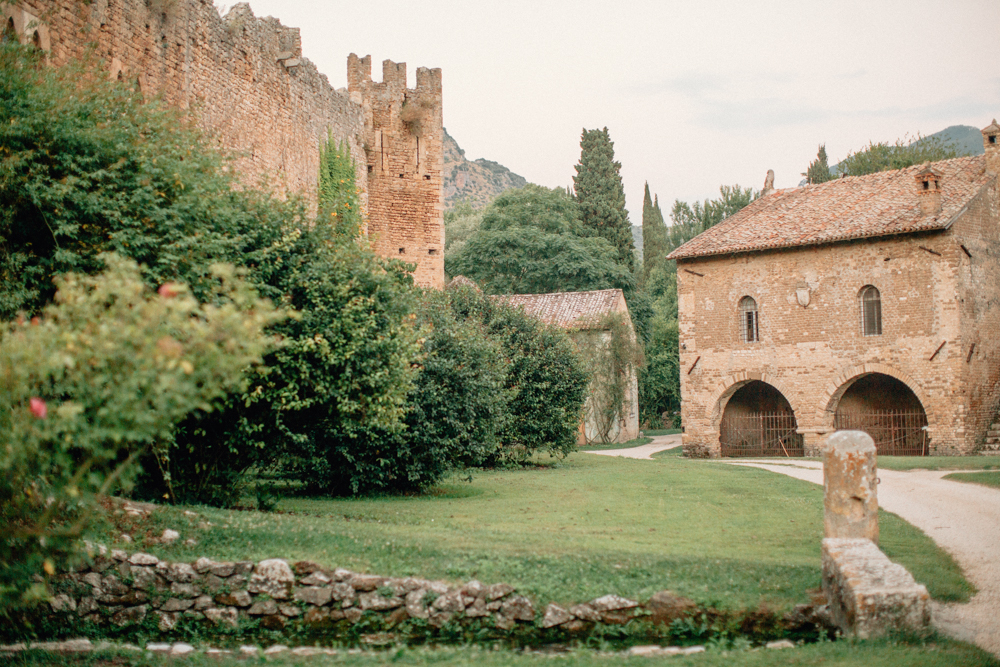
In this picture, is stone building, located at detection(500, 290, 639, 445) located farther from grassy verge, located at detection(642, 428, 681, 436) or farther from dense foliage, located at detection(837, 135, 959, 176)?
dense foliage, located at detection(837, 135, 959, 176)

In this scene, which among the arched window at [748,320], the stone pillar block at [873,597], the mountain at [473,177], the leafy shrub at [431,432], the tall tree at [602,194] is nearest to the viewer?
the stone pillar block at [873,597]

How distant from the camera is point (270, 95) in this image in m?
20.3

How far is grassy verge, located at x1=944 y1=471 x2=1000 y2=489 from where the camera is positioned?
18650 mm

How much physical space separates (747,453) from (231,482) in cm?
2596

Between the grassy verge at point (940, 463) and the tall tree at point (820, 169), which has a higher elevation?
the tall tree at point (820, 169)

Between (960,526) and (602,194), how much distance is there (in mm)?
49847

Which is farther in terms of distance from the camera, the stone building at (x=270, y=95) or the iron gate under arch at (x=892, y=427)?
the iron gate under arch at (x=892, y=427)

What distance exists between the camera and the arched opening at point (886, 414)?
101 feet

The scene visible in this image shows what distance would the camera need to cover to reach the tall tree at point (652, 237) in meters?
77.6

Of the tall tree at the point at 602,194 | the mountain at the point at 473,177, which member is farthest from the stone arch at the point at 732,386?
the mountain at the point at 473,177

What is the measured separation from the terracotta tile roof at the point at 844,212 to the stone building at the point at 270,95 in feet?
39.0

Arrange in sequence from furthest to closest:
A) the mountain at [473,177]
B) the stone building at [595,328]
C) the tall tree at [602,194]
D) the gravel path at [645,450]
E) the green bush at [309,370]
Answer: the mountain at [473,177], the tall tree at [602,194], the stone building at [595,328], the gravel path at [645,450], the green bush at [309,370]

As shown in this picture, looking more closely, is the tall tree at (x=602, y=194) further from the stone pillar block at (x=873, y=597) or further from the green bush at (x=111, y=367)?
the green bush at (x=111, y=367)

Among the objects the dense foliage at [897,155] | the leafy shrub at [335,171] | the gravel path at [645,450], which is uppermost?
the dense foliage at [897,155]
